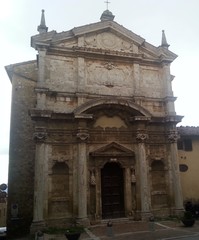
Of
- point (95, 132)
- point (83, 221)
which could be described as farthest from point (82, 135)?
point (83, 221)

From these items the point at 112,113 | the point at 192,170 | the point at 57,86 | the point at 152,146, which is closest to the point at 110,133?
the point at 112,113

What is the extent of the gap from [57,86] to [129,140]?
498cm

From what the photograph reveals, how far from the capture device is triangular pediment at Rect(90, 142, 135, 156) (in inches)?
598

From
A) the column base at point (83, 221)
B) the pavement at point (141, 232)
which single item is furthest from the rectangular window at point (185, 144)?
the column base at point (83, 221)

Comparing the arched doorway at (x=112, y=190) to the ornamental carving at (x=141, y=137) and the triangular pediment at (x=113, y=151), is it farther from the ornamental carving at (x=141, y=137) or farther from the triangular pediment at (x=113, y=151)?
the ornamental carving at (x=141, y=137)

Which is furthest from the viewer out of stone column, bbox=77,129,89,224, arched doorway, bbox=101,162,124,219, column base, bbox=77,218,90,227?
arched doorway, bbox=101,162,124,219

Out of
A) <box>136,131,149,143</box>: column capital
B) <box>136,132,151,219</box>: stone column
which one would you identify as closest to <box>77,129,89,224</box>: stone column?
<box>136,131,149,143</box>: column capital

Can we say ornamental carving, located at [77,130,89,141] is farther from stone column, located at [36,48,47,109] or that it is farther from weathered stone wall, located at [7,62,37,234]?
weathered stone wall, located at [7,62,37,234]

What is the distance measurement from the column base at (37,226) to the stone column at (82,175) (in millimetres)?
1787

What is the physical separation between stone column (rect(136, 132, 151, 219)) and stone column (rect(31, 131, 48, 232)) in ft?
16.6

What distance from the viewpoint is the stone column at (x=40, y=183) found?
1344 cm

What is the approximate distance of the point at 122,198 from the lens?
1565cm

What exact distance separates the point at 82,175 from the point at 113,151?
2.23 metres

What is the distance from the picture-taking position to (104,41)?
56.4 ft
